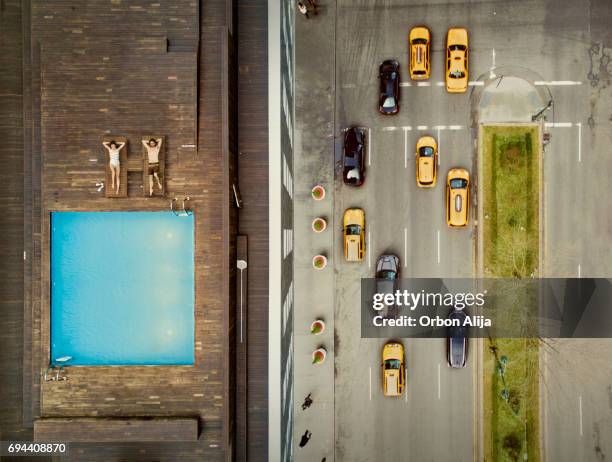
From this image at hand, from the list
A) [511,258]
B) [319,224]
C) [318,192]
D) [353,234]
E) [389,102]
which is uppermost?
[389,102]

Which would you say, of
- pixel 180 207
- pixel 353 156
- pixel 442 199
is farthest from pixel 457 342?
pixel 180 207

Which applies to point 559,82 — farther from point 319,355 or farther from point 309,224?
point 319,355

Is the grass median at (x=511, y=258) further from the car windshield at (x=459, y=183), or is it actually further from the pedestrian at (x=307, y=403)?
the pedestrian at (x=307, y=403)

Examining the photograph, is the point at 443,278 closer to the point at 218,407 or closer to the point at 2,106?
the point at 218,407

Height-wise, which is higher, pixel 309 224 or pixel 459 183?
pixel 459 183

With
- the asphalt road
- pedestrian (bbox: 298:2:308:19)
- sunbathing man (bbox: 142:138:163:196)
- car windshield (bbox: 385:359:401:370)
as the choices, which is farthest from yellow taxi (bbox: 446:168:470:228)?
sunbathing man (bbox: 142:138:163:196)

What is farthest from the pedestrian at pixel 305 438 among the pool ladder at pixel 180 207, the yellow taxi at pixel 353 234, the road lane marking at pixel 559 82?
the road lane marking at pixel 559 82

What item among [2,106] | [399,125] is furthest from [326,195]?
[2,106]
